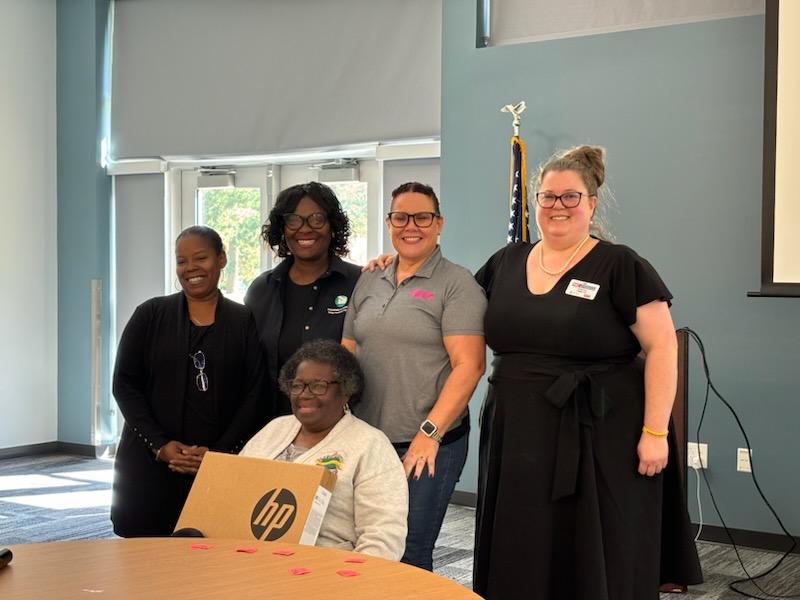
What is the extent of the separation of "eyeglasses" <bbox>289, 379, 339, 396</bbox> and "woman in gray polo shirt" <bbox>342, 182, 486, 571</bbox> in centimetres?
19

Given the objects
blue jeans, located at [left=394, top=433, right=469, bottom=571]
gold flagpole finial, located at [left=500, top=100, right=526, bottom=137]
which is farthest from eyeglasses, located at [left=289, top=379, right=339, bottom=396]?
gold flagpole finial, located at [left=500, top=100, right=526, bottom=137]

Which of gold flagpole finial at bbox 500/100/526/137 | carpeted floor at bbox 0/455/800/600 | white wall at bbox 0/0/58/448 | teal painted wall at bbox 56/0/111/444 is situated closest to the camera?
carpeted floor at bbox 0/455/800/600

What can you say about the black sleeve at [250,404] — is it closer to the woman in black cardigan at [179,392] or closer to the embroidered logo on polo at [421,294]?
the woman in black cardigan at [179,392]

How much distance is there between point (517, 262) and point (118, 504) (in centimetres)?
132

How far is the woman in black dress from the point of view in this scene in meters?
2.43

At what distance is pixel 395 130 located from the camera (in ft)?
18.5

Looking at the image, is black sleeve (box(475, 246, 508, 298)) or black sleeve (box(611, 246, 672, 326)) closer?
black sleeve (box(611, 246, 672, 326))

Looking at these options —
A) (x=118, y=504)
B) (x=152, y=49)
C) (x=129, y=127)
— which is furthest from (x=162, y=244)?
(x=118, y=504)

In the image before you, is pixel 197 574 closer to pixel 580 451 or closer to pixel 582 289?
pixel 580 451

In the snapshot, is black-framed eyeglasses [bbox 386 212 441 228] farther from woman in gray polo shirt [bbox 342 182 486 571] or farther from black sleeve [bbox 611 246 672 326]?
black sleeve [bbox 611 246 672 326]

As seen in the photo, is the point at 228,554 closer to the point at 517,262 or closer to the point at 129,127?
the point at 517,262

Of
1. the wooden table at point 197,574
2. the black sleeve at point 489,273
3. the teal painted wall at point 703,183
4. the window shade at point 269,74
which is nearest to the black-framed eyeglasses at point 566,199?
the black sleeve at point 489,273

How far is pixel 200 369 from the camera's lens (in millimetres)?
2766

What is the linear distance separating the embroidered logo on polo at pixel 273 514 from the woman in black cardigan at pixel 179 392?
661 mm
